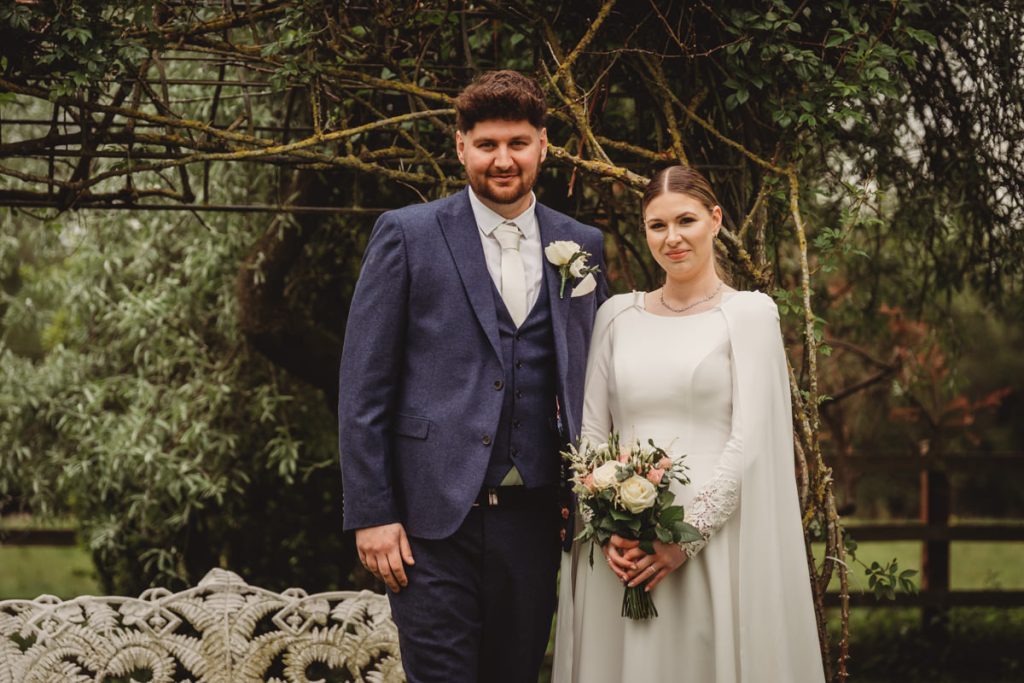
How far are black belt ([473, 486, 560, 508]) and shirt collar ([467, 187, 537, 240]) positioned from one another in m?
0.64

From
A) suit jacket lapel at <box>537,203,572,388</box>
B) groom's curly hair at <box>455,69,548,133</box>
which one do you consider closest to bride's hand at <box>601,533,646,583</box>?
suit jacket lapel at <box>537,203,572,388</box>

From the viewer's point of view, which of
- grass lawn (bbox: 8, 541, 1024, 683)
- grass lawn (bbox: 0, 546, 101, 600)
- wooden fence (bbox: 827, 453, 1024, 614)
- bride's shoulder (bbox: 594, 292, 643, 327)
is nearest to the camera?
bride's shoulder (bbox: 594, 292, 643, 327)

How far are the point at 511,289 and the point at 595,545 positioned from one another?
713 mm

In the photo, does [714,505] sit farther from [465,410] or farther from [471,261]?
[471,261]

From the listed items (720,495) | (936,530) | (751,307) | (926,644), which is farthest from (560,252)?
(936,530)

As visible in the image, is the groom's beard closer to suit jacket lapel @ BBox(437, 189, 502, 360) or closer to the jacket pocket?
suit jacket lapel @ BBox(437, 189, 502, 360)

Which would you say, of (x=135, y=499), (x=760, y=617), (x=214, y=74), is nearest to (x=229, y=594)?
(x=135, y=499)

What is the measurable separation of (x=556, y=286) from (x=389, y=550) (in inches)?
30.0

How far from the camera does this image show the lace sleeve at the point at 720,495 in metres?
2.53

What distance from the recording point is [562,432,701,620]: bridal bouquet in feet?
7.89

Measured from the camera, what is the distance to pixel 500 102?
8.07ft

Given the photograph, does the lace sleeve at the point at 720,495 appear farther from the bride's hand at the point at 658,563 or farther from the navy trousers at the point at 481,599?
the navy trousers at the point at 481,599

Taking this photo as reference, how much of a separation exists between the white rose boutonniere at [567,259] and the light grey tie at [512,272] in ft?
0.27

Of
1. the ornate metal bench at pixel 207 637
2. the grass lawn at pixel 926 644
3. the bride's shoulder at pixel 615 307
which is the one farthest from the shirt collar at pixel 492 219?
the grass lawn at pixel 926 644
